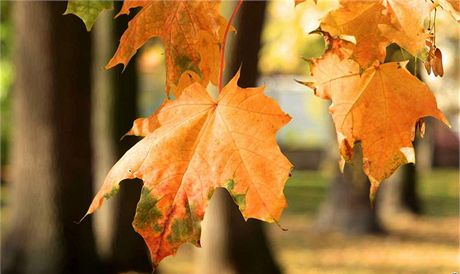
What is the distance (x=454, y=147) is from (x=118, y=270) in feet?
47.8

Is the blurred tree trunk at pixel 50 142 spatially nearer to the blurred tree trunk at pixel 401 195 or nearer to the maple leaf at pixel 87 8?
the maple leaf at pixel 87 8

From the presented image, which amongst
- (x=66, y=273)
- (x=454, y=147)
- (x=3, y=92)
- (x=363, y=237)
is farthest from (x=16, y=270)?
(x=454, y=147)

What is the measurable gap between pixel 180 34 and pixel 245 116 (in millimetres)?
153

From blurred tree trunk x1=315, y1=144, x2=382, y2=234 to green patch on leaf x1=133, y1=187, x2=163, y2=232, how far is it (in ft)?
23.9

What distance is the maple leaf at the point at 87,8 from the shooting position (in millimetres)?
1257

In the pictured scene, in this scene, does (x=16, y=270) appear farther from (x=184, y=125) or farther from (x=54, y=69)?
(x=184, y=125)

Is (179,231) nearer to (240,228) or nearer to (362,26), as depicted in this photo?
(362,26)

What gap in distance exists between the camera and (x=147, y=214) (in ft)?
3.64

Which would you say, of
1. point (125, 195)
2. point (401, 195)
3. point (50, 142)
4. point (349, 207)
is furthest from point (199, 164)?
point (401, 195)

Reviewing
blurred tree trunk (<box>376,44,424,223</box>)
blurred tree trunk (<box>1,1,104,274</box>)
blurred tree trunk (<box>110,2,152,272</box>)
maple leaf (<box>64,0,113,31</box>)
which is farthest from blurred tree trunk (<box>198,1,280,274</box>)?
blurred tree trunk (<box>376,44,424,223</box>)

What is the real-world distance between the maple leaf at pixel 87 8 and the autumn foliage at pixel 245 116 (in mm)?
61

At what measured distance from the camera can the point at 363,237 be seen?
8.70 metres

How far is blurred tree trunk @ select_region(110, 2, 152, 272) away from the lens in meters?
6.27

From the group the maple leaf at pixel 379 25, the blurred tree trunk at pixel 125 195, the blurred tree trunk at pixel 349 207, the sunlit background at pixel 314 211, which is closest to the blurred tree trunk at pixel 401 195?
the sunlit background at pixel 314 211
